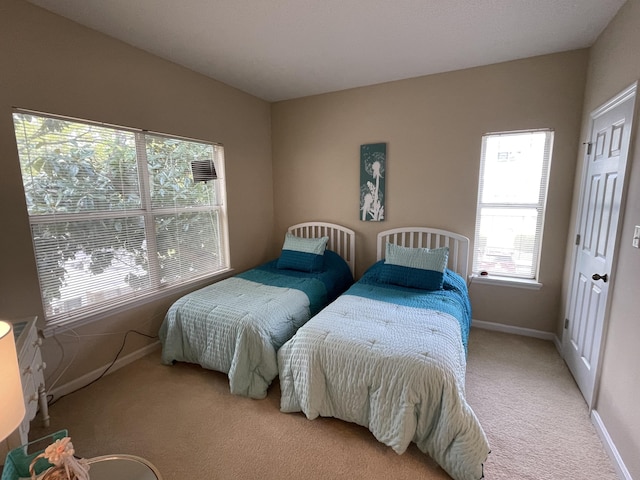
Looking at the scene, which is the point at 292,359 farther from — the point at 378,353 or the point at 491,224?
the point at 491,224

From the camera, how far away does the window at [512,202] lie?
2816 millimetres

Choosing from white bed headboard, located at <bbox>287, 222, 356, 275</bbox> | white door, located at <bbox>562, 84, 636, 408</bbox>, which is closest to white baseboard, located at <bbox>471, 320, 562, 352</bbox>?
white door, located at <bbox>562, 84, 636, 408</bbox>

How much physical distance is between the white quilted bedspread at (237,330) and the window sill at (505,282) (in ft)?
5.82

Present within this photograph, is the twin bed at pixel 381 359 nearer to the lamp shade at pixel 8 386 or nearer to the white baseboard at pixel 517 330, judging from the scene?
the white baseboard at pixel 517 330

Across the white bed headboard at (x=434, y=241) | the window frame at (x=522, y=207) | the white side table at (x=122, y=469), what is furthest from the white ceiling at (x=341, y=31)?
the white side table at (x=122, y=469)

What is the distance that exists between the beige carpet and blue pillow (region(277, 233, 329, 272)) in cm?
129

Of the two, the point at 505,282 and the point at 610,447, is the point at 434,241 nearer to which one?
the point at 505,282

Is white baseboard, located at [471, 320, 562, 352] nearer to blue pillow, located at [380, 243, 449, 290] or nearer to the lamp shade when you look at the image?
blue pillow, located at [380, 243, 449, 290]

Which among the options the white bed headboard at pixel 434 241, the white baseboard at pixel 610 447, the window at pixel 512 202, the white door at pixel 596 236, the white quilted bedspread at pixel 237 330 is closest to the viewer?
the white baseboard at pixel 610 447

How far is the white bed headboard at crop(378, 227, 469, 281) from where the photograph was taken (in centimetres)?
307

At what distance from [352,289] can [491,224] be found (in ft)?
5.22

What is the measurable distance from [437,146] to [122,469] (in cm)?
330

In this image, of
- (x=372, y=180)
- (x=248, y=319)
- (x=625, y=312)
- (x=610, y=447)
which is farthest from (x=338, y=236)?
(x=610, y=447)

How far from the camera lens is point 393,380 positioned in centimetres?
165
